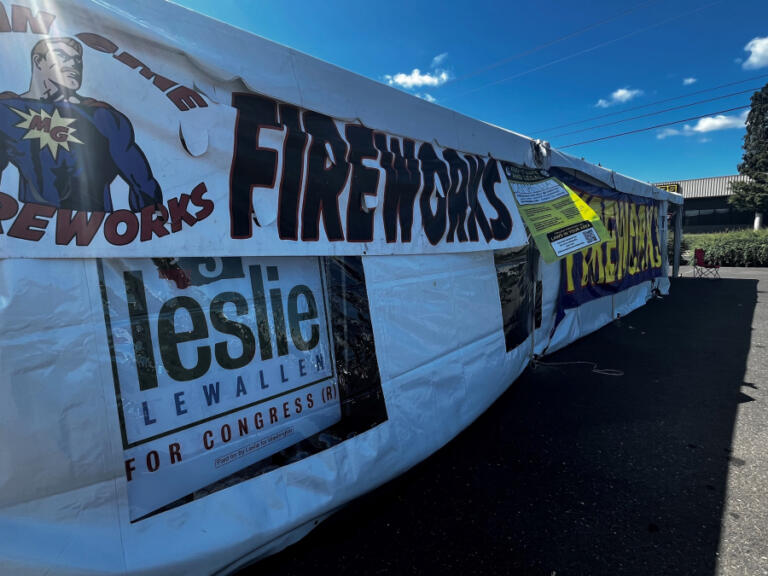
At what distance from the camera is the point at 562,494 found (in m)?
2.54

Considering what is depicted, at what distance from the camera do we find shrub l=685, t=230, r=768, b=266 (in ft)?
63.7

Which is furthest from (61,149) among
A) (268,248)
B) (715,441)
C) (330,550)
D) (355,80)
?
(715,441)

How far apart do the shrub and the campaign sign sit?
2571 centimetres

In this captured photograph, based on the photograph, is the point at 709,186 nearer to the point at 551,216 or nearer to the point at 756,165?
the point at 756,165

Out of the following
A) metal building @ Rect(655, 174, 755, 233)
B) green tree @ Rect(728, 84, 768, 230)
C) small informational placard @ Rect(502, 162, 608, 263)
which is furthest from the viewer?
metal building @ Rect(655, 174, 755, 233)

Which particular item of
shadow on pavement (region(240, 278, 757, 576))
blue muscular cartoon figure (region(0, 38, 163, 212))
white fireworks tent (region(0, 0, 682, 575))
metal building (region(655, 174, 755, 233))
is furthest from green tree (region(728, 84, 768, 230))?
blue muscular cartoon figure (region(0, 38, 163, 212))

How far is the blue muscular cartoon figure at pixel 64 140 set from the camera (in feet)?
4.66

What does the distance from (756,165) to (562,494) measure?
132 feet

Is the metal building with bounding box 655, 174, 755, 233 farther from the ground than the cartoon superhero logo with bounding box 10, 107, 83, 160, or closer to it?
farther from the ground

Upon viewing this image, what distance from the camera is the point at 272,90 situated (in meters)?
2.17

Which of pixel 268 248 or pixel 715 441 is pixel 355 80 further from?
pixel 715 441

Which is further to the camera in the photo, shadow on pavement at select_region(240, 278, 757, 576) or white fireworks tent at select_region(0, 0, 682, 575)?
shadow on pavement at select_region(240, 278, 757, 576)

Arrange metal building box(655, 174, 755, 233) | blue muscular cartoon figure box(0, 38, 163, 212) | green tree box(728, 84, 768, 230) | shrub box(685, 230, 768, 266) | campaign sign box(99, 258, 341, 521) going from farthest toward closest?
metal building box(655, 174, 755, 233) < green tree box(728, 84, 768, 230) < shrub box(685, 230, 768, 266) < campaign sign box(99, 258, 341, 521) < blue muscular cartoon figure box(0, 38, 163, 212)

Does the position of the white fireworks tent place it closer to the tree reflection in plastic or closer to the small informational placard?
the tree reflection in plastic
